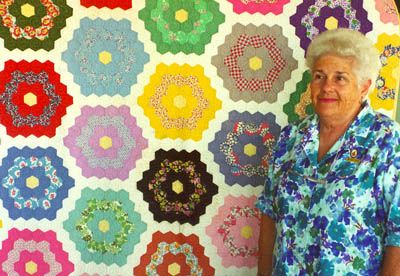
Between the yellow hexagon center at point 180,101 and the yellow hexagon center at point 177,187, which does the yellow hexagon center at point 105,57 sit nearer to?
the yellow hexagon center at point 180,101

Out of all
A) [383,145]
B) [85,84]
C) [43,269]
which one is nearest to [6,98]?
[85,84]

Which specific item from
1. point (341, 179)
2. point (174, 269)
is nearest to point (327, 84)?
point (341, 179)

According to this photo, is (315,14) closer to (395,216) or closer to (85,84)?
(395,216)

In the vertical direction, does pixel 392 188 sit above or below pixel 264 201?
above

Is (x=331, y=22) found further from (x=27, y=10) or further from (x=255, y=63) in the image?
(x=27, y=10)

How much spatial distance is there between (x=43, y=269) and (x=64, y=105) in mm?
706

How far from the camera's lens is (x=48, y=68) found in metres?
1.65

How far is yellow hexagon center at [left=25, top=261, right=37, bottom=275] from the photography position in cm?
175

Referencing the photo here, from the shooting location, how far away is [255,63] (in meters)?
1.63

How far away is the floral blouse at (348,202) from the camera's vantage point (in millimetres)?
1166

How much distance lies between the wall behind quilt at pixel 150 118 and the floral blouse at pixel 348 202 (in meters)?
0.39

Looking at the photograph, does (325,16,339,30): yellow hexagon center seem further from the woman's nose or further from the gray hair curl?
the woman's nose

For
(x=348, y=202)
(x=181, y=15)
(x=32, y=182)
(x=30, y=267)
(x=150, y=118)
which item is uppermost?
(x=181, y=15)

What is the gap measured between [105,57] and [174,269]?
3.01 ft
